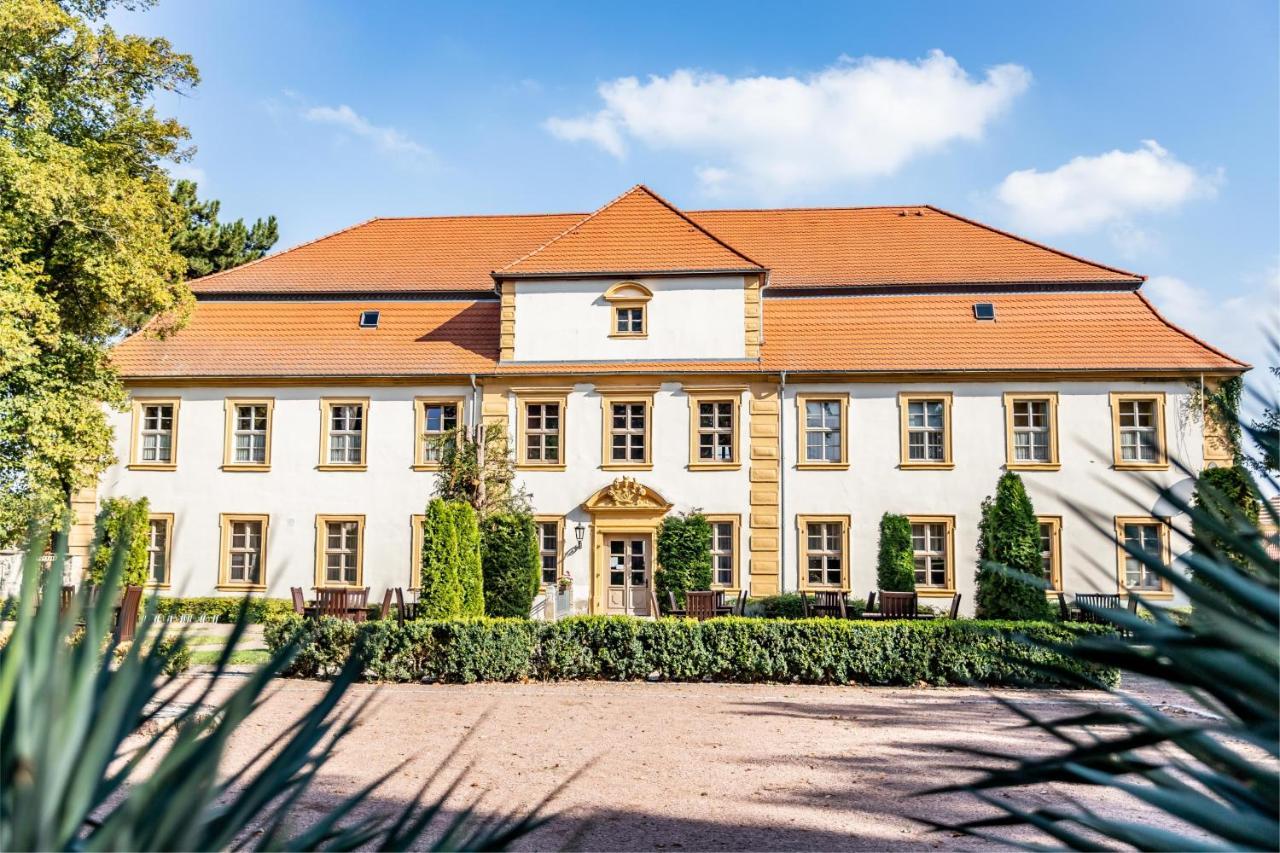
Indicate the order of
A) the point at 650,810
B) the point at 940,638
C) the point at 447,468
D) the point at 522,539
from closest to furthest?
the point at 650,810 < the point at 940,638 < the point at 522,539 < the point at 447,468

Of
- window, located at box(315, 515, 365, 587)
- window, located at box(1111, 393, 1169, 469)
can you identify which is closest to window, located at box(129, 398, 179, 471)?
window, located at box(315, 515, 365, 587)

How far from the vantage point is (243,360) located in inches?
950

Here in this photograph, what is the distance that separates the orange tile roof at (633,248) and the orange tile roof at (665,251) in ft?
0.09

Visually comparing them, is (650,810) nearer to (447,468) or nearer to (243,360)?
(447,468)

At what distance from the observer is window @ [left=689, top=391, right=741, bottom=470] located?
22.8 m

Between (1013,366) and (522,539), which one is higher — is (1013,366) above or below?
above

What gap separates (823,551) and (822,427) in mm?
2718

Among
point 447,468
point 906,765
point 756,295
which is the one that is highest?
point 756,295

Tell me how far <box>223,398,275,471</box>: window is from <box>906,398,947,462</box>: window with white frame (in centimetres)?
1435

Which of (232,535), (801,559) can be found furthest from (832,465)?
(232,535)

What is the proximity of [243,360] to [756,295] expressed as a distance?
468 inches

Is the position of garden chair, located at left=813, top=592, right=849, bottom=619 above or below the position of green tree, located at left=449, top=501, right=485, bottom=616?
below

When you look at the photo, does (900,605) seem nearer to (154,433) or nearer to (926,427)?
Result: (926,427)

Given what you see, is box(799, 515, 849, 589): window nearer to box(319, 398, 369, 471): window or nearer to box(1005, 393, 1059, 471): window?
box(1005, 393, 1059, 471): window
